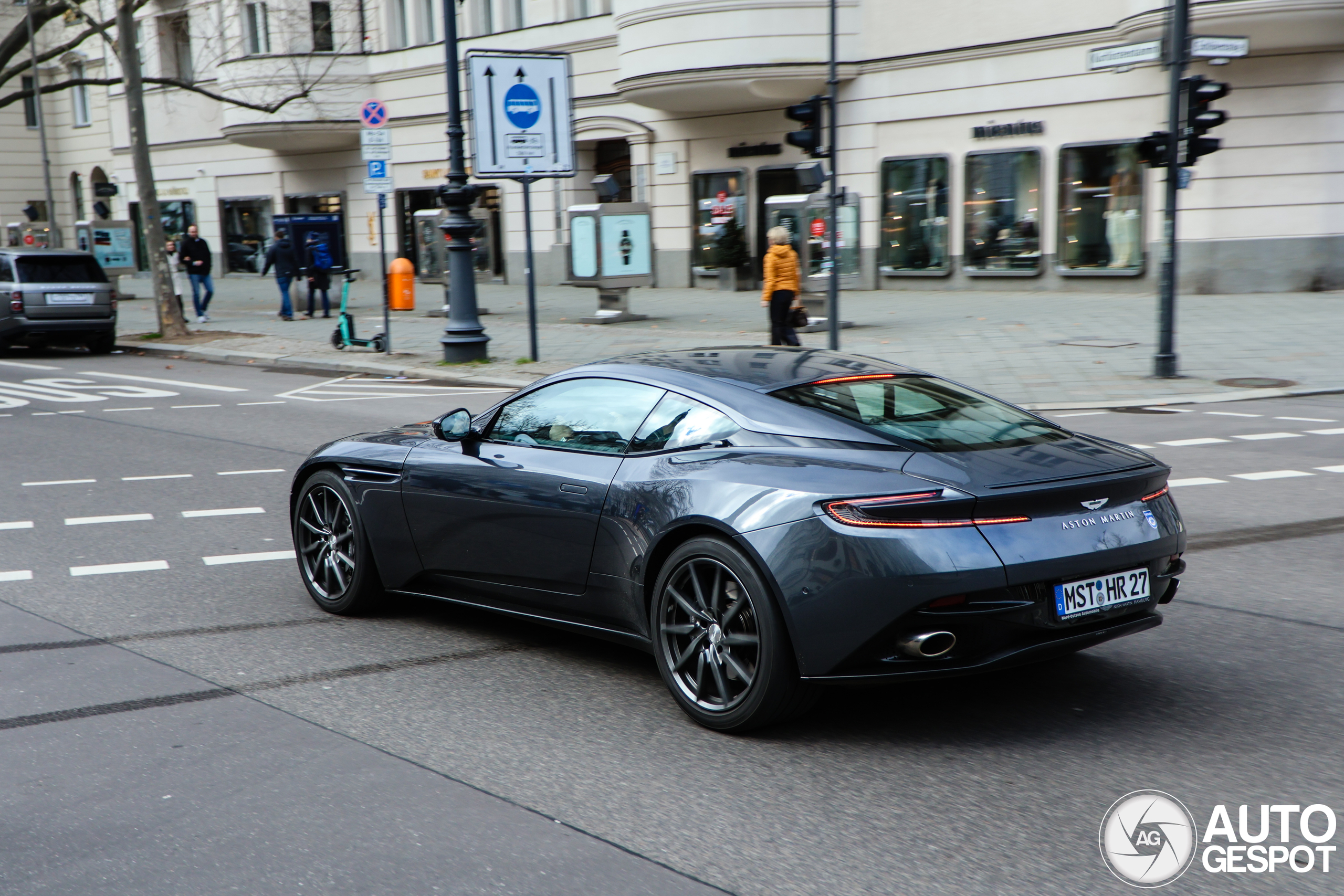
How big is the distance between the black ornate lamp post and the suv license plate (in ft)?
23.4

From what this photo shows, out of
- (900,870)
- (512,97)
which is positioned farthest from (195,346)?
(900,870)

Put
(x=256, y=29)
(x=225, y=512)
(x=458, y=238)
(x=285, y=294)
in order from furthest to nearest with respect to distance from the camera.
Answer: (x=256, y=29)
(x=285, y=294)
(x=458, y=238)
(x=225, y=512)

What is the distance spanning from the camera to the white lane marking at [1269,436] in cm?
1066

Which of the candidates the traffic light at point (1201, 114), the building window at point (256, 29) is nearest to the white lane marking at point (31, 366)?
the traffic light at point (1201, 114)

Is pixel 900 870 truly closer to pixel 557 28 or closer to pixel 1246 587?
pixel 1246 587

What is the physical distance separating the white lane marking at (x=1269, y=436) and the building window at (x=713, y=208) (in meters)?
17.9

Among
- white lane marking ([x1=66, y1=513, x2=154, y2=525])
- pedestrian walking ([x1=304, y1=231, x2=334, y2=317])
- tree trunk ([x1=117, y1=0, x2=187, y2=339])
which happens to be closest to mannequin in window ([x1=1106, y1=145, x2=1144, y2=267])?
pedestrian walking ([x1=304, y1=231, x2=334, y2=317])

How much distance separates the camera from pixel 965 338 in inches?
707

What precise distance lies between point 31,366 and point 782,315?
11.2 m

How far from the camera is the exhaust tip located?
3.90 meters

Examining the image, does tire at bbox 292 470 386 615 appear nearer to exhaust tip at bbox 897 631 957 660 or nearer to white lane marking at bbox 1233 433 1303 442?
exhaust tip at bbox 897 631 957 660

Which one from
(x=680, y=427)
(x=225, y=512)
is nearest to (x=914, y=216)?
(x=225, y=512)

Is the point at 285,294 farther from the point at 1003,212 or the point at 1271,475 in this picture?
the point at 1271,475

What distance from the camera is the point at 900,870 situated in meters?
3.26
